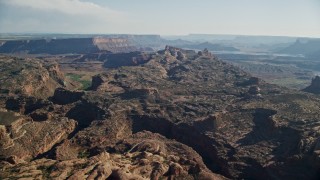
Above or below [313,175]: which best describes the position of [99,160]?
above

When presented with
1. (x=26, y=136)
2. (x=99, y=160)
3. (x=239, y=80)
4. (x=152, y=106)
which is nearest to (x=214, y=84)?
(x=239, y=80)

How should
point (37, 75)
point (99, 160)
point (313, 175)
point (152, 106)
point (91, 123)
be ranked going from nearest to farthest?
point (99, 160), point (313, 175), point (91, 123), point (152, 106), point (37, 75)

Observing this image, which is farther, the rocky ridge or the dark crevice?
the dark crevice

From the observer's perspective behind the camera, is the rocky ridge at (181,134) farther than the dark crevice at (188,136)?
No

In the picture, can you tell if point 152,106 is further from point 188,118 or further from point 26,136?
point 26,136

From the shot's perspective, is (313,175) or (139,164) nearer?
(139,164)

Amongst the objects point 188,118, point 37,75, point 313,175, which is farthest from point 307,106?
point 37,75

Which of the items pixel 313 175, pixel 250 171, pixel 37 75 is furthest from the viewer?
pixel 37 75

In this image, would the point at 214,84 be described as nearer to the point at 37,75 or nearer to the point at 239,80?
the point at 239,80

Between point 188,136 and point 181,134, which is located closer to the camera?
point 188,136
